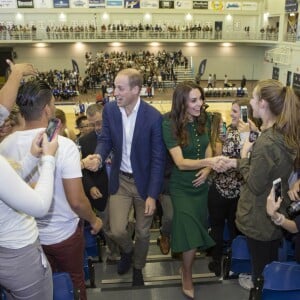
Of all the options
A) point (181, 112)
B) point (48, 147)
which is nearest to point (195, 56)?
point (181, 112)

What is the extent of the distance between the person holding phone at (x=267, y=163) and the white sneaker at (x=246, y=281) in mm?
207

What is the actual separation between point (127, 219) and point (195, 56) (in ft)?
72.9

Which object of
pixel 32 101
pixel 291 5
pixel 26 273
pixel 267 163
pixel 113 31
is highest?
pixel 291 5

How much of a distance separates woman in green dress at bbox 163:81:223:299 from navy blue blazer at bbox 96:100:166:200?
8 centimetres

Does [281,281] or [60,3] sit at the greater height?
[60,3]

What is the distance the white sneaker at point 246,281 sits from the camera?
7.52ft

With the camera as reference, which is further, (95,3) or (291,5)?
(95,3)

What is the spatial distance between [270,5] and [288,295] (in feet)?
73.9

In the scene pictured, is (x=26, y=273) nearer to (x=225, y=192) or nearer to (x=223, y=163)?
(x=223, y=163)

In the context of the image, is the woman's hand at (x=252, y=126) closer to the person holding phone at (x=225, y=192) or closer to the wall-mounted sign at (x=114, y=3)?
the person holding phone at (x=225, y=192)

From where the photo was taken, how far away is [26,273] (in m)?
1.45

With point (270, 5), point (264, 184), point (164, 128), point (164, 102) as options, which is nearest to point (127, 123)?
point (164, 128)

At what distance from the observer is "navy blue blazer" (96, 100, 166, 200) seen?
2498 millimetres

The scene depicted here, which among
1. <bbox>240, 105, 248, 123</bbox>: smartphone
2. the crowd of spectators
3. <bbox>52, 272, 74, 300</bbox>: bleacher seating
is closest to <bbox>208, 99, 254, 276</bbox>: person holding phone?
<bbox>240, 105, 248, 123</bbox>: smartphone
